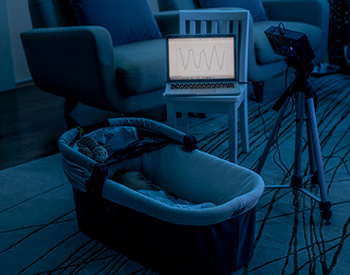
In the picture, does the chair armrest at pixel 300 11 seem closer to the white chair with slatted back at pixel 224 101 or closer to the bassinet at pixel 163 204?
the white chair with slatted back at pixel 224 101

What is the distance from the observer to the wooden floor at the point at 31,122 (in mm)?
2666

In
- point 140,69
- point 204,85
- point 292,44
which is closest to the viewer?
point 292,44

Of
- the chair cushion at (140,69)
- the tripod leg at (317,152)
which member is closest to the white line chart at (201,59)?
the chair cushion at (140,69)

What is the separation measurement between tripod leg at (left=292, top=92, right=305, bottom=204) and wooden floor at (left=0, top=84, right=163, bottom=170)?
1369 millimetres

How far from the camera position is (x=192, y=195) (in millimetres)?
1848

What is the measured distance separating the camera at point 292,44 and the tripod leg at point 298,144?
0.16 metres

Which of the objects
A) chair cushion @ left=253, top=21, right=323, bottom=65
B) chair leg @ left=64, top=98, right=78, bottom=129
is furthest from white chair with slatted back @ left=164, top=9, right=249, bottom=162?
chair leg @ left=64, top=98, right=78, bottom=129

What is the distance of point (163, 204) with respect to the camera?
1432mm

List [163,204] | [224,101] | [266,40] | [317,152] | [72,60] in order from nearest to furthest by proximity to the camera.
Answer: [163,204] < [317,152] < [224,101] < [72,60] < [266,40]

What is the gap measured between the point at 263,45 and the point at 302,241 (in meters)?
1.80

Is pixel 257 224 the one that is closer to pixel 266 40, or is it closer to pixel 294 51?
pixel 294 51

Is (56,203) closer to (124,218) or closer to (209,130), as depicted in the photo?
(124,218)

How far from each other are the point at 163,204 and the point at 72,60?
1567 mm

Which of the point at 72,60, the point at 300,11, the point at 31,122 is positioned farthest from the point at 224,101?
the point at 300,11
